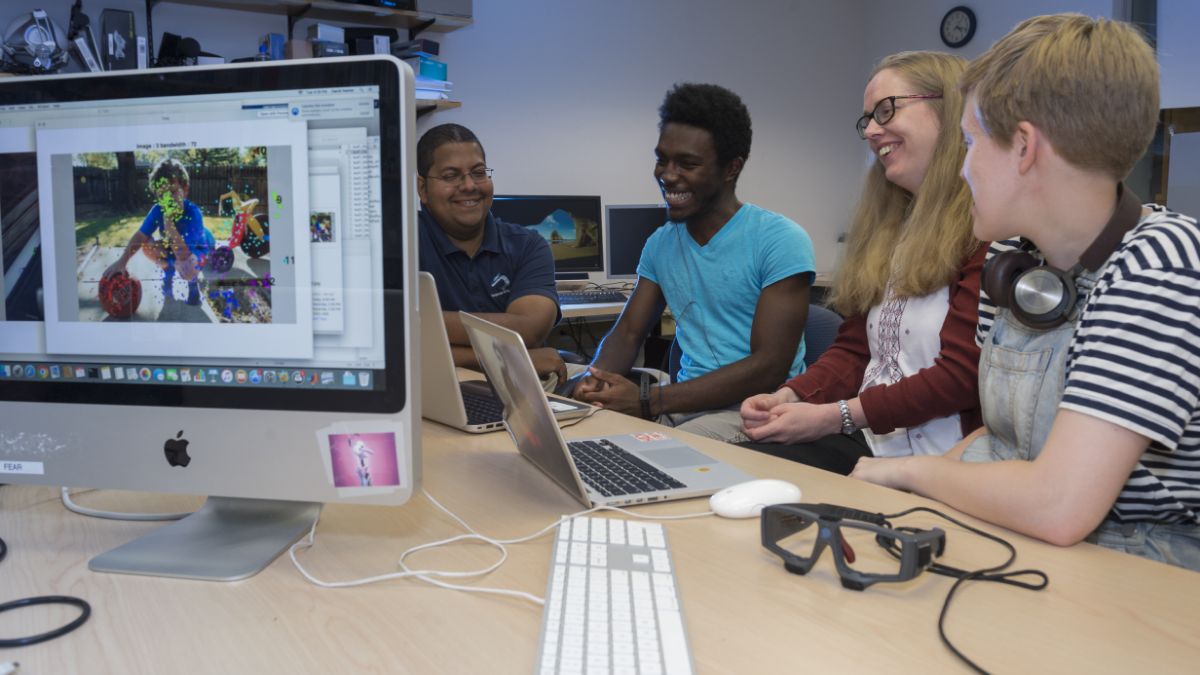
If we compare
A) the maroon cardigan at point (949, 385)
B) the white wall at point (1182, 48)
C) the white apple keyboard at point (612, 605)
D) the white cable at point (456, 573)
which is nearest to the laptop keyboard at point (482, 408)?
the white cable at point (456, 573)

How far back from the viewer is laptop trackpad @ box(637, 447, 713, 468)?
Result: 48.0 inches

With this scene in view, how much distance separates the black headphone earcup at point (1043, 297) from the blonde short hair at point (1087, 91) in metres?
0.14

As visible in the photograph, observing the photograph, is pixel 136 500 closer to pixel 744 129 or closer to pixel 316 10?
pixel 744 129

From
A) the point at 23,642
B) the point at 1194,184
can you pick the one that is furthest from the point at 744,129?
the point at 1194,184

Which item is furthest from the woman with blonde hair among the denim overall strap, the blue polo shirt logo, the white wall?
the white wall

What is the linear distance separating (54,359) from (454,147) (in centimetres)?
161

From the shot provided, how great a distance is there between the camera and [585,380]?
1884 millimetres

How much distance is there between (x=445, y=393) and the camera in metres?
1.45

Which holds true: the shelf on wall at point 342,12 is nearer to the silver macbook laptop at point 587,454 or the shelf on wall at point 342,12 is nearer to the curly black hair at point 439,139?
the curly black hair at point 439,139

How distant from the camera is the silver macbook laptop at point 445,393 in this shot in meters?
1.31

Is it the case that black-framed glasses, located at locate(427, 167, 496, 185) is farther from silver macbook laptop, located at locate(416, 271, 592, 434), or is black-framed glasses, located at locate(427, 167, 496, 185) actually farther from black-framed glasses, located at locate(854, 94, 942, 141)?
black-framed glasses, located at locate(854, 94, 942, 141)

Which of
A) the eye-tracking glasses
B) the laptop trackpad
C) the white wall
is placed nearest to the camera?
the eye-tracking glasses

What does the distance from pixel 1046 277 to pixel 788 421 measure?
613mm

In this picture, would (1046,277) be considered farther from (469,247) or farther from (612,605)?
(469,247)
